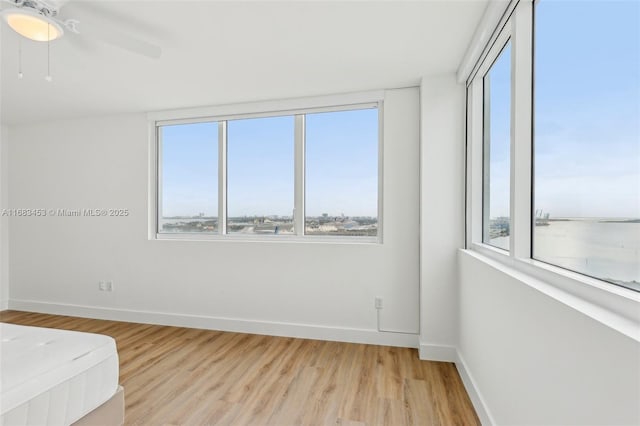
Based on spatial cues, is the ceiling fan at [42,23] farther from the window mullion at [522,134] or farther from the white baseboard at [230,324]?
→ the white baseboard at [230,324]

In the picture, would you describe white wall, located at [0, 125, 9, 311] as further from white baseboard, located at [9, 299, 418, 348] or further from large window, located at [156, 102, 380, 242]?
large window, located at [156, 102, 380, 242]

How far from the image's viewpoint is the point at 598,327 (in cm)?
81

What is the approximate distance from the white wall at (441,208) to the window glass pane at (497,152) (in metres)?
0.28

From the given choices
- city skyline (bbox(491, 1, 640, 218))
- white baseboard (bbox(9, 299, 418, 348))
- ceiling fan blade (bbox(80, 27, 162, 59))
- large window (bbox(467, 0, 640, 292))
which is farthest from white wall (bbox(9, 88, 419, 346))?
ceiling fan blade (bbox(80, 27, 162, 59))

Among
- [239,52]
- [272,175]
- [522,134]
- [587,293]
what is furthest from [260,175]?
[587,293]

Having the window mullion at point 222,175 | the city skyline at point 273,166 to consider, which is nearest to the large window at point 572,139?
the city skyline at point 273,166

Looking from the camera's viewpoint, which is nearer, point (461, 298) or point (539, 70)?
point (539, 70)

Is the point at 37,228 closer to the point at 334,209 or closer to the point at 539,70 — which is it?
the point at 334,209

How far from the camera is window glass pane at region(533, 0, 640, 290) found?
0.88m

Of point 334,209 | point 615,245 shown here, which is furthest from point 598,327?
point 334,209

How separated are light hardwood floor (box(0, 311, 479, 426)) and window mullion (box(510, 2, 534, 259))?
3.94 ft

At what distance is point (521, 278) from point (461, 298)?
1181mm

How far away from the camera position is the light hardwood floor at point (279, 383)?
1853mm

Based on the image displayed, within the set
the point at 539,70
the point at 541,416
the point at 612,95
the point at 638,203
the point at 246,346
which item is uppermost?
the point at 539,70
